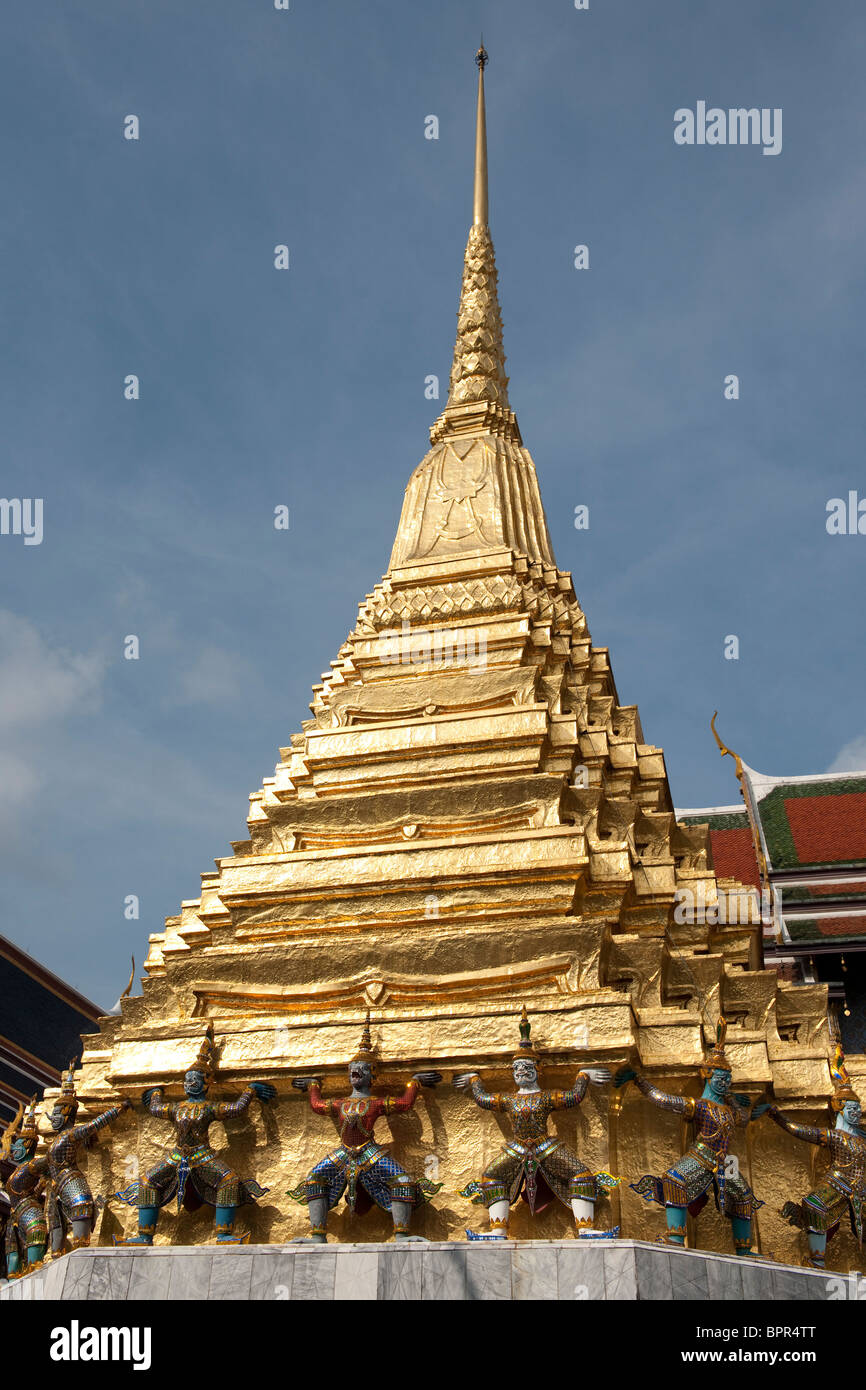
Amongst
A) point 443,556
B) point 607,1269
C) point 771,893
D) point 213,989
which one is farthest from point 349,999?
point 771,893

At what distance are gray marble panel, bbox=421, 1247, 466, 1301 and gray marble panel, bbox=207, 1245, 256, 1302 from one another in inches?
57.8

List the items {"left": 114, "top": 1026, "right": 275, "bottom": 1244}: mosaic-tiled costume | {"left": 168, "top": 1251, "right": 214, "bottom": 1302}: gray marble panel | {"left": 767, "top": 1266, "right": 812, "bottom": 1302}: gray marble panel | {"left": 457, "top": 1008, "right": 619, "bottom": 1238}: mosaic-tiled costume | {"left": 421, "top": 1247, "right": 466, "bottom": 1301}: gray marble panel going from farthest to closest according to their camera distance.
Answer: {"left": 114, "top": 1026, "right": 275, "bottom": 1244}: mosaic-tiled costume, {"left": 457, "top": 1008, "right": 619, "bottom": 1238}: mosaic-tiled costume, {"left": 168, "top": 1251, "right": 214, "bottom": 1302}: gray marble panel, {"left": 767, "top": 1266, "right": 812, "bottom": 1302}: gray marble panel, {"left": 421, "top": 1247, "right": 466, "bottom": 1301}: gray marble panel

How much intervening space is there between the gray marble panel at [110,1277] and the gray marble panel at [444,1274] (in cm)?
253

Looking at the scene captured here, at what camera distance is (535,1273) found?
407 inches

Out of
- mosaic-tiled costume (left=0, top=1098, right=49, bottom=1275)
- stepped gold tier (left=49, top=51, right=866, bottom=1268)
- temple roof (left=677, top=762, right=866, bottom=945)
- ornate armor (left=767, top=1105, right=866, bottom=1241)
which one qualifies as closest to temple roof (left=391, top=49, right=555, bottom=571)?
stepped gold tier (left=49, top=51, right=866, bottom=1268)

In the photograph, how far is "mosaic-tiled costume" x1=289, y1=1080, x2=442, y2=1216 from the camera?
1211 centimetres

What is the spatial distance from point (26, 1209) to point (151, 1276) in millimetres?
4689

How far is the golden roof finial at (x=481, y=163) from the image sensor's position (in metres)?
29.8

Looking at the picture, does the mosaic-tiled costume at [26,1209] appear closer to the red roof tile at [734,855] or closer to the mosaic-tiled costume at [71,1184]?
the mosaic-tiled costume at [71,1184]

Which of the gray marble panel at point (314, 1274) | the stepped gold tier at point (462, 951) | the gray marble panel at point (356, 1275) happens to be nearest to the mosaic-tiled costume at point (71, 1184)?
the stepped gold tier at point (462, 951)

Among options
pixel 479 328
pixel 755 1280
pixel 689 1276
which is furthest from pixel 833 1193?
pixel 479 328

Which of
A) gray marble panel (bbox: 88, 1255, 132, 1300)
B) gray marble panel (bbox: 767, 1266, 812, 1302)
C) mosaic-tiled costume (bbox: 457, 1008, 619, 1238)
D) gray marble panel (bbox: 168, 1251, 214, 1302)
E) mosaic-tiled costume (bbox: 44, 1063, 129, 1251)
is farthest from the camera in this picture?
mosaic-tiled costume (bbox: 44, 1063, 129, 1251)

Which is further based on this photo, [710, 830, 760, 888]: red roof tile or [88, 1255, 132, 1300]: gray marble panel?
[710, 830, 760, 888]: red roof tile

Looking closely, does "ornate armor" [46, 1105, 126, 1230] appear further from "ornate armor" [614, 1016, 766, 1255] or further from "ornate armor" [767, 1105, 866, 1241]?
"ornate armor" [767, 1105, 866, 1241]
